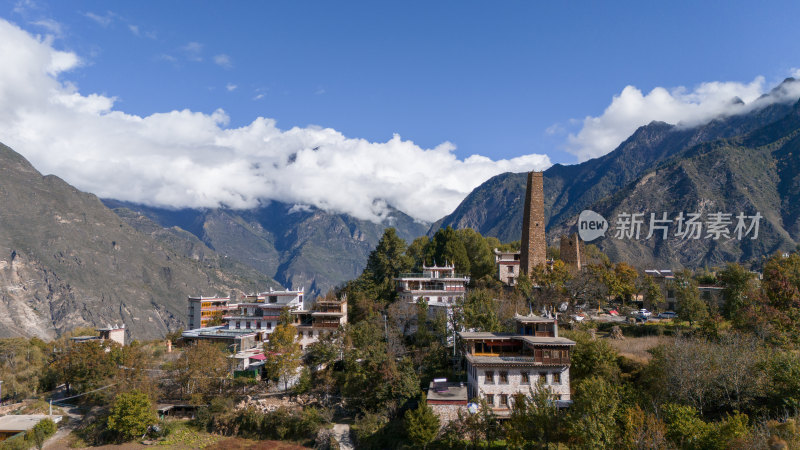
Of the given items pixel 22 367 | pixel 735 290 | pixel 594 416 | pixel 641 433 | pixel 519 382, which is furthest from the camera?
pixel 22 367

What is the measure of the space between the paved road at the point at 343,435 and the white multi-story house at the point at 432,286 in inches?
730

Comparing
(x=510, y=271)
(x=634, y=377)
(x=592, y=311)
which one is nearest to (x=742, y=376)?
(x=634, y=377)

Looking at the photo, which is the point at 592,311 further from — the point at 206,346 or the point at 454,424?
the point at 206,346

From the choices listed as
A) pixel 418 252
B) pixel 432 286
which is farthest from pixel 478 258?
pixel 432 286

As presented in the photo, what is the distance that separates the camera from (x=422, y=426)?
38.0 meters

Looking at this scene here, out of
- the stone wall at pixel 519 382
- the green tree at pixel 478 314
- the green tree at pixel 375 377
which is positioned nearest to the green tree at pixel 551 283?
the green tree at pixel 478 314

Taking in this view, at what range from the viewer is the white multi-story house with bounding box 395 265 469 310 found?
62.8 meters

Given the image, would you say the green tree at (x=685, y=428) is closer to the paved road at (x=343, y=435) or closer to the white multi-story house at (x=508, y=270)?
the paved road at (x=343, y=435)

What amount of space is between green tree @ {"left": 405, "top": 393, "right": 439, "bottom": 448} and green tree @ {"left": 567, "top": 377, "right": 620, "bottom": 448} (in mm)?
10635

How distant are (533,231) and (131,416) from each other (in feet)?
183

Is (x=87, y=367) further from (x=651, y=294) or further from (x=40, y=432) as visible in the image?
(x=651, y=294)

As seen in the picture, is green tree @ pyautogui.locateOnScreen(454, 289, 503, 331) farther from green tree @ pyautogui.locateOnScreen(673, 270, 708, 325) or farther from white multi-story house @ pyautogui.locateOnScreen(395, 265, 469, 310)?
green tree @ pyautogui.locateOnScreen(673, 270, 708, 325)

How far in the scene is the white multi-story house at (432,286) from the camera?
206ft

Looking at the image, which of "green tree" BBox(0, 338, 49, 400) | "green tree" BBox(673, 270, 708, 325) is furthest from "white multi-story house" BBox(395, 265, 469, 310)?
"green tree" BBox(0, 338, 49, 400)
